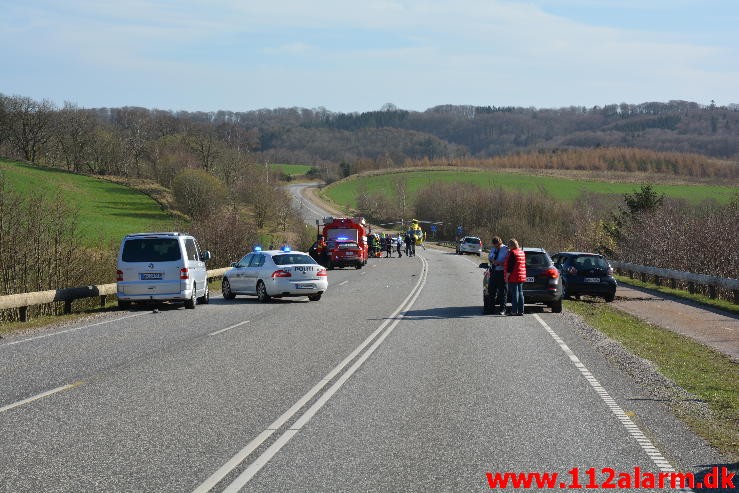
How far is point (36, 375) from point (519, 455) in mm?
7423

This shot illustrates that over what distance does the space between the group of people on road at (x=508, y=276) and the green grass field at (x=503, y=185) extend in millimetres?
88273

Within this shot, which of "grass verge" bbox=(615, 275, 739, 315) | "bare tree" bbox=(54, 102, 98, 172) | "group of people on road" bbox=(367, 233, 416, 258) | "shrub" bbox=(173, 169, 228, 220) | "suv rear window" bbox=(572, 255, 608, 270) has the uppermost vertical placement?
"bare tree" bbox=(54, 102, 98, 172)

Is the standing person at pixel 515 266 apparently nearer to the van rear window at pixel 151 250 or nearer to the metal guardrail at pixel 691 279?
the metal guardrail at pixel 691 279

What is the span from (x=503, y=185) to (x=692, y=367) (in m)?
120

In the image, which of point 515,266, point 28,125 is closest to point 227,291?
point 515,266

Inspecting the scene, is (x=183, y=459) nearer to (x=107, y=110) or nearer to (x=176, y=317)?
(x=176, y=317)

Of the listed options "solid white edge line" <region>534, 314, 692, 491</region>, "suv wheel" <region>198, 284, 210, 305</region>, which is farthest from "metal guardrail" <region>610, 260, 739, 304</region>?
"suv wheel" <region>198, 284, 210, 305</region>

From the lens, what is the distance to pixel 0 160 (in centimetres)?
9031

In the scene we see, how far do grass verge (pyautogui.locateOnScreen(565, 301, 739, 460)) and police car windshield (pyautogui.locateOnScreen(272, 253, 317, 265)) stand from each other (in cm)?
832

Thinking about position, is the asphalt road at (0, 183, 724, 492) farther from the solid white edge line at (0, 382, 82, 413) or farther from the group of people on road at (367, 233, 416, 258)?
the group of people on road at (367, 233, 416, 258)

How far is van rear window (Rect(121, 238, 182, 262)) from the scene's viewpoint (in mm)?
22812

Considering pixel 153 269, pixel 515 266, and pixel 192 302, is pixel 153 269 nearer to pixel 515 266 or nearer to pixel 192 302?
pixel 192 302

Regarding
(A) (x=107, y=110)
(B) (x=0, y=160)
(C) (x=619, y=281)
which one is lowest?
(C) (x=619, y=281)

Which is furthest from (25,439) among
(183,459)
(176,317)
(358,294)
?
(358,294)
